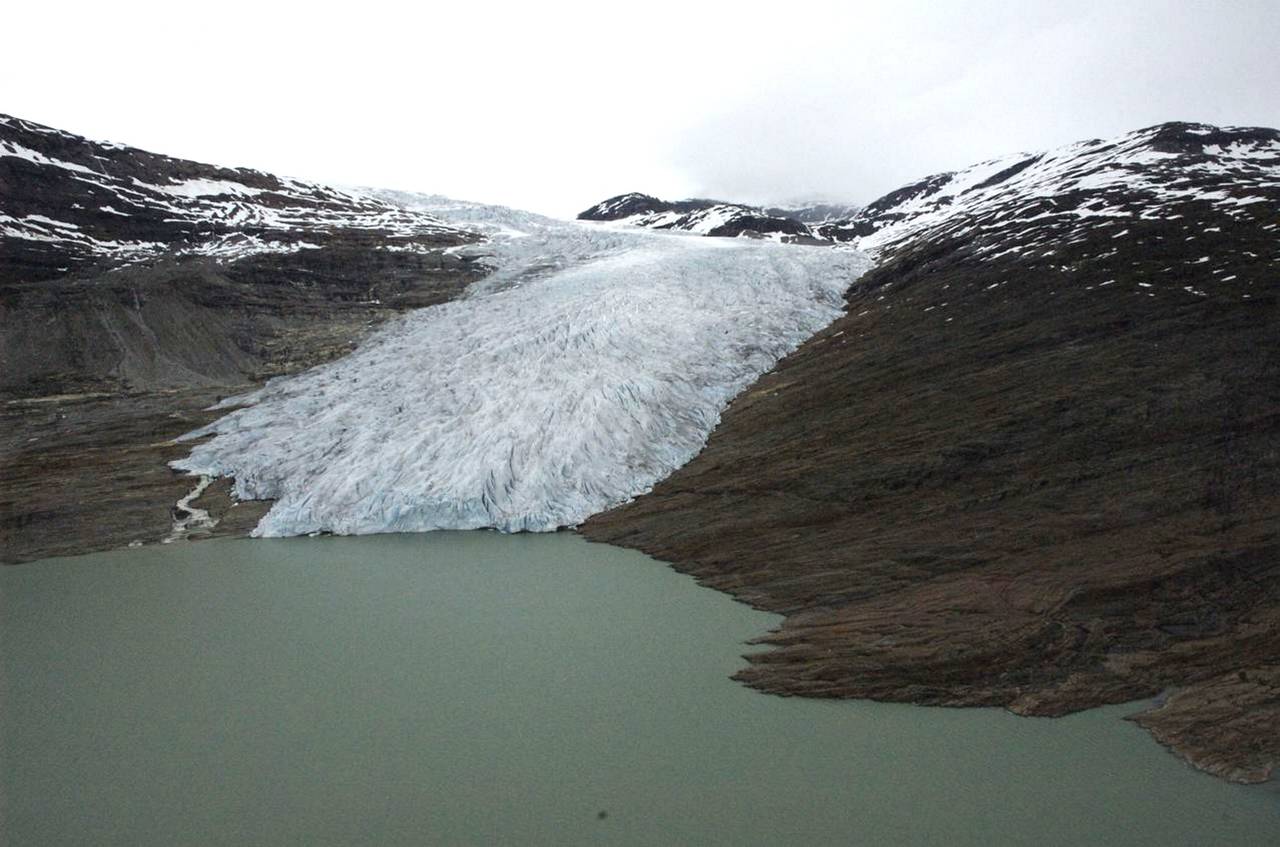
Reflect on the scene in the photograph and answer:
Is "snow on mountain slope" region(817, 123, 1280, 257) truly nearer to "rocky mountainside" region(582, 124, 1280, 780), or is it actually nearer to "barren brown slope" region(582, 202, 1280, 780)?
"rocky mountainside" region(582, 124, 1280, 780)

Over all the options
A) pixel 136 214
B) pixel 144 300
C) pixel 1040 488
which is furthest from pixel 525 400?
pixel 136 214

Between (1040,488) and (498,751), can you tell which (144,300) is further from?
(1040,488)

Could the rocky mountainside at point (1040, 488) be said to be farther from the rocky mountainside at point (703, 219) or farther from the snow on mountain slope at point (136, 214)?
the rocky mountainside at point (703, 219)

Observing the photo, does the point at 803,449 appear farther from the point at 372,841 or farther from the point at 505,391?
the point at 372,841

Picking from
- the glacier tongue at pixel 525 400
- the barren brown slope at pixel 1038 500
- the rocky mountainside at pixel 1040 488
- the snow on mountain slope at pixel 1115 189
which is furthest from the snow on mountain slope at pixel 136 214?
the barren brown slope at pixel 1038 500

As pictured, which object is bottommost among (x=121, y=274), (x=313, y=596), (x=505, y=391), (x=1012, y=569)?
(x=313, y=596)

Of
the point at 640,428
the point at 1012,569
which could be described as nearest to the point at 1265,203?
the point at 1012,569

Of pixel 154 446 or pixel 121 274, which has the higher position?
pixel 121 274
